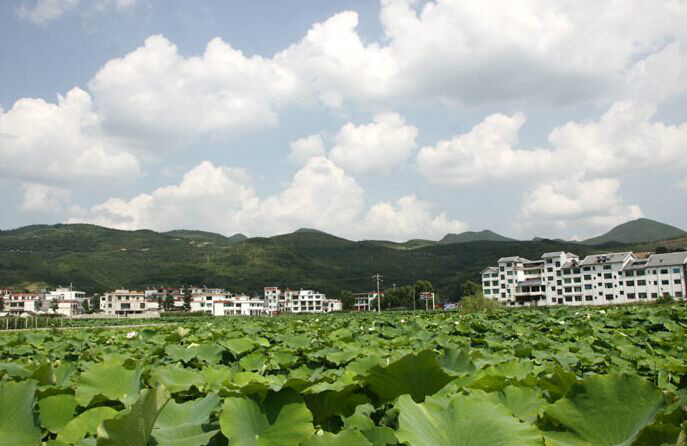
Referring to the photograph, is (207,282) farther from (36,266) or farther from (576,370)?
(576,370)

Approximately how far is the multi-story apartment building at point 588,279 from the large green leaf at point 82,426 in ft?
297

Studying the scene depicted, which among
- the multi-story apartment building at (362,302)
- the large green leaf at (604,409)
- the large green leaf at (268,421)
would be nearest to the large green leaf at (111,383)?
the large green leaf at (268,421)

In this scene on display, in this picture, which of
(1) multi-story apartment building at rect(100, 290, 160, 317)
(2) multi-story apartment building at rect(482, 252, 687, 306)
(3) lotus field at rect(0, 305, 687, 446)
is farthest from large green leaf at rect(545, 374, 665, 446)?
(1) multi-story apartment building at rect(100, 290, 160, 317)

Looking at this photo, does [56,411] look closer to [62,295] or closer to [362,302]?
[362,302]

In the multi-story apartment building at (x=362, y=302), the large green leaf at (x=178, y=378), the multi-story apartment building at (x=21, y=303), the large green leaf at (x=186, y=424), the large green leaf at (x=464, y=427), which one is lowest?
the multi-story apartment building at (x=362, y=302)

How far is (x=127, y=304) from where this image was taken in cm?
13275

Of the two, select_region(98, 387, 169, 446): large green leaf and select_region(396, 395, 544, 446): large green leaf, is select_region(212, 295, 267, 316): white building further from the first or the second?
select_region(396, 395, 544, 446): large green leaf

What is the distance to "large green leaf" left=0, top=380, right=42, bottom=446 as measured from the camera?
171 centimetres

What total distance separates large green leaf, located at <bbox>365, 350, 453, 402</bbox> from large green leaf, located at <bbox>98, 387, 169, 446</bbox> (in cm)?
87

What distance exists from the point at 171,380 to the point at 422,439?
1732 mm

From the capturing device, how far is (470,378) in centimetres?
251

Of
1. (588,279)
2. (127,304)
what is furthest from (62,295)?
(588,279)

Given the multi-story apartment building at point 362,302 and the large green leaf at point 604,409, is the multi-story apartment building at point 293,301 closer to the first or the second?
the multi-story apartment building at point 362,302

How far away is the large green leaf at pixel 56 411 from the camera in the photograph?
203 cm
